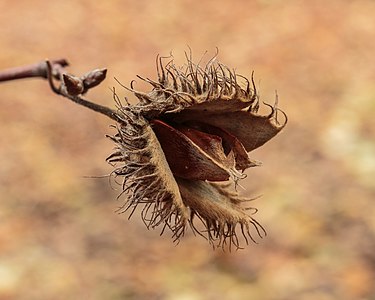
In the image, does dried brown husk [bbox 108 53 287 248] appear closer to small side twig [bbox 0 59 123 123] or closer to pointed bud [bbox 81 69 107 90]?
small side twig [bbox 0 59 123 123]

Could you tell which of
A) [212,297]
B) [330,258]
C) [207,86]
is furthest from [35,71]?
[330,258]

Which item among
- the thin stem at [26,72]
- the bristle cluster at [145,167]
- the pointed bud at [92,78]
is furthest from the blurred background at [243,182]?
the bristle cluster at [145,167]

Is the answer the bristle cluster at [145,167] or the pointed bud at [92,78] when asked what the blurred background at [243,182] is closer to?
the pointed bud at [92,78]

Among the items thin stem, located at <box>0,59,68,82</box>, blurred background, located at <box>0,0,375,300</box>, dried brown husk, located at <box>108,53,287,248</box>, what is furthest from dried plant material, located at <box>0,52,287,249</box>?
blurred background, located at <box>0,0,375,300</box>

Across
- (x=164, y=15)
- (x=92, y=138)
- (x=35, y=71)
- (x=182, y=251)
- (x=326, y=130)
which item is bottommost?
(x=35, y=71)

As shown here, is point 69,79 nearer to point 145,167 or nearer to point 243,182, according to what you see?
point 145,167

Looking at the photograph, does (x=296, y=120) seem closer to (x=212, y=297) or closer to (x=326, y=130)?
(x=326, y=130)

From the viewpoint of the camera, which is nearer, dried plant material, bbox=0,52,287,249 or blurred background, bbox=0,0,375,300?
dried plant material, bbox=0,52,287,249
